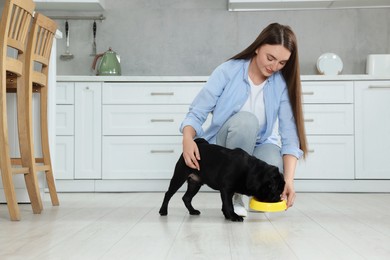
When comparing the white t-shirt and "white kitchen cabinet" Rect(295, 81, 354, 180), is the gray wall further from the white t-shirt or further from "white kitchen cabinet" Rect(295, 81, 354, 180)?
the white t-shirt

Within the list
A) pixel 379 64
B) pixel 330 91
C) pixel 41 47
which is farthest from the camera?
pixel 379 64

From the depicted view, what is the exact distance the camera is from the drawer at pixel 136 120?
455 cm

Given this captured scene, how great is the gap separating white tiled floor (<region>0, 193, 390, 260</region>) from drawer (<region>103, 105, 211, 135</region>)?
1243 millimetres

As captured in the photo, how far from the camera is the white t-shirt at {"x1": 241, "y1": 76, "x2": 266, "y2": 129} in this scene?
278 centimetres

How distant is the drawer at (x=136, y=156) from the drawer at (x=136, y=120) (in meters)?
0.04

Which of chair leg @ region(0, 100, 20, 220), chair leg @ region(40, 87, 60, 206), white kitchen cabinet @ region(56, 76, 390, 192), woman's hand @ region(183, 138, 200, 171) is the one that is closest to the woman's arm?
woman's hand @ region(183, 138, 200, 171)

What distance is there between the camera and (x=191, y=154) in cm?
246

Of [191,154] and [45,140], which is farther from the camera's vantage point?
[45,140]

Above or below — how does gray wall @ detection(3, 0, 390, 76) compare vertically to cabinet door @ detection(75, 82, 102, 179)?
above

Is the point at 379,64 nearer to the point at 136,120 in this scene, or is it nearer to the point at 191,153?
the point at 136,120

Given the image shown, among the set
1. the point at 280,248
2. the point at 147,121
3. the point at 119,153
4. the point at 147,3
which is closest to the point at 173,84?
the point at 147,121

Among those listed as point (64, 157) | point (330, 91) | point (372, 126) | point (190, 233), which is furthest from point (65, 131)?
point (190, 233)

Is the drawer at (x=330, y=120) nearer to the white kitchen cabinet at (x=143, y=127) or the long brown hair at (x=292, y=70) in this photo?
the white kitchen cabinet at (x=143, y=127)

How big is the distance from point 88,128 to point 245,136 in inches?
83.1
